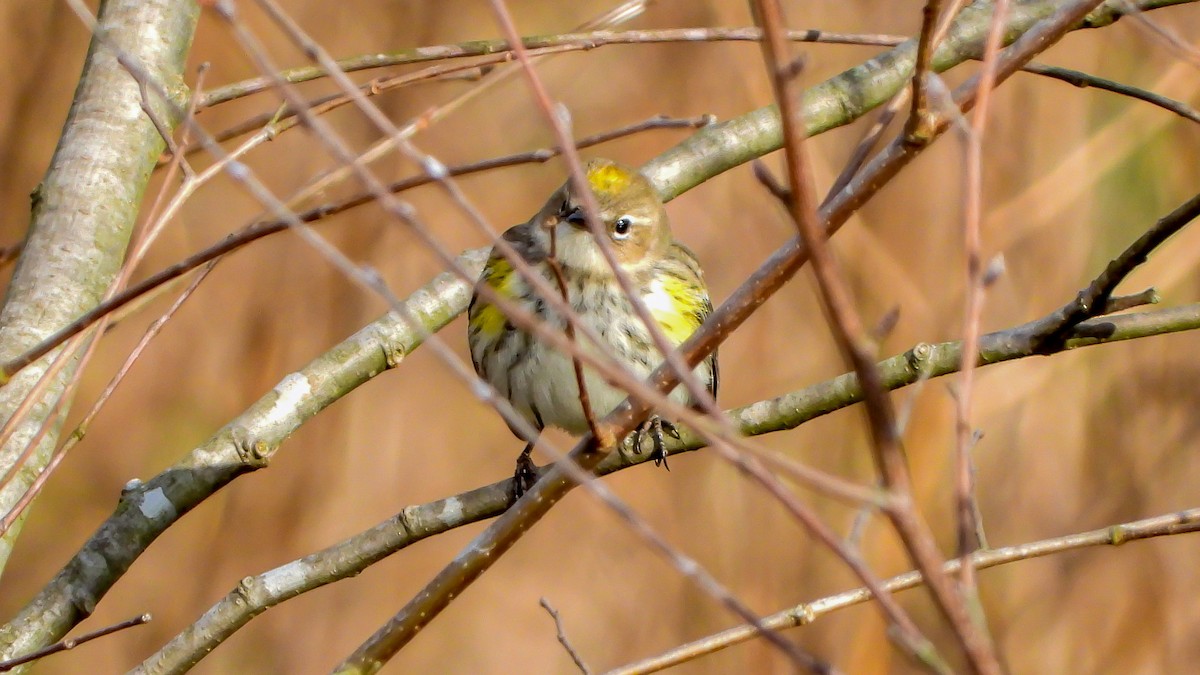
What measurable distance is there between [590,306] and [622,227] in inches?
13.0

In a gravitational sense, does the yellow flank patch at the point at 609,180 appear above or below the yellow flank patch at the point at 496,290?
above

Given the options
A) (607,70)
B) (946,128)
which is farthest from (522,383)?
(607,70)

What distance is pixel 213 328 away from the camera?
623 cm

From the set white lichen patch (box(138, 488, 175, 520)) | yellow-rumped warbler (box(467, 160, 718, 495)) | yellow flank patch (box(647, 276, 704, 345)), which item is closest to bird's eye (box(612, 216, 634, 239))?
yellow-rumped warbler (box(467, 160, 718, 495))

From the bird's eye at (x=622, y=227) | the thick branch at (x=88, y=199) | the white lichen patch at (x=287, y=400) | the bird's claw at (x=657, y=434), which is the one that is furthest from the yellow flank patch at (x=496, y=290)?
the thick branch at (x=88, y=199)

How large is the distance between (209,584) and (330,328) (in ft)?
4.39

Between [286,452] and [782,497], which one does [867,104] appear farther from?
[286,452]

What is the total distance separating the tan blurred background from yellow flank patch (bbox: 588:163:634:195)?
2471mm

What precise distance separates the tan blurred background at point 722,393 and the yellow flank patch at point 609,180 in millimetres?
2471

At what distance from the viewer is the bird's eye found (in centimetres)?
393

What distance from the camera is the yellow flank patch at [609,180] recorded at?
390 centimetres

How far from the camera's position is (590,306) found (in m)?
3.78

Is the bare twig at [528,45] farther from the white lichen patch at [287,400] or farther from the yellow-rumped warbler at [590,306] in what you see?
the yellow-rumped warbler at [590,306]

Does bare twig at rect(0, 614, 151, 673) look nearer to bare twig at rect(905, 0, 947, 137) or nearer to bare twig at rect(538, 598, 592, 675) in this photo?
bare twig at rect(538, 598, 592, 675)
